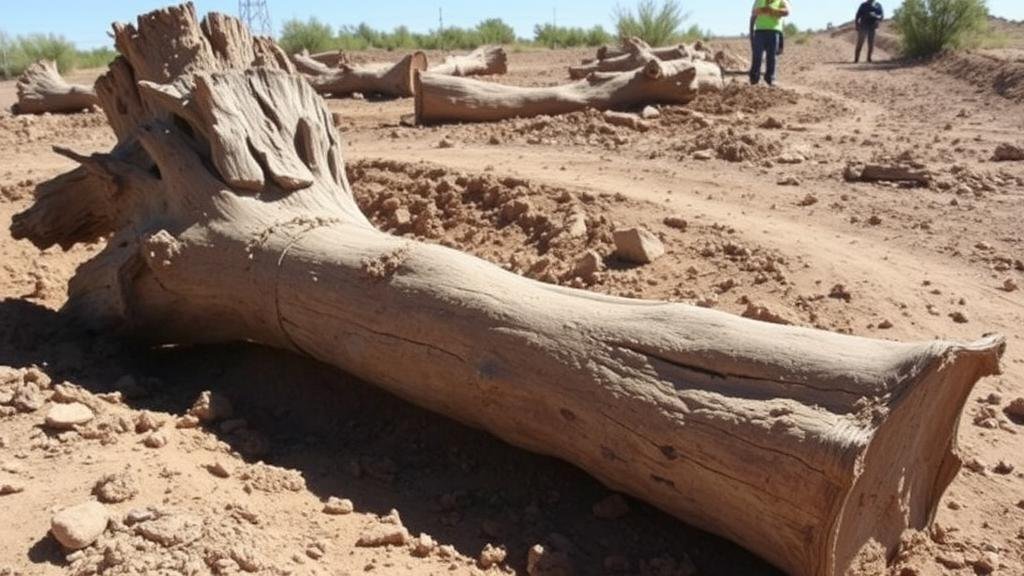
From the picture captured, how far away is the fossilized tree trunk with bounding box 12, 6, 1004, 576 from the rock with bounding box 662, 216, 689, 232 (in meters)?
1.90

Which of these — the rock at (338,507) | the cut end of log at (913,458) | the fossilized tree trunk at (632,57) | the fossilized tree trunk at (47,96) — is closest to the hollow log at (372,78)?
the fossilized tree trunk at (632,57)

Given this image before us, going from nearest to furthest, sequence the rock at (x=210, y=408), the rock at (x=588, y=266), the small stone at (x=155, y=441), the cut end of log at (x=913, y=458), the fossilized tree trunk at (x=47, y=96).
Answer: the cut end of log at (x=913, y=458) → the small stone at (x=155, y=441) → the rock at (x=210, y=408) → the rock at (x=588, y=266) → the fossilized tree trunk at (x=47, y=96)

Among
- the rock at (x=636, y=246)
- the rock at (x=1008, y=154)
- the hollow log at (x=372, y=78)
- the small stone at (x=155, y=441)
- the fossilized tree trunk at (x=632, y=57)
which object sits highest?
the fossilized tree trunk at (x=632, y=57)

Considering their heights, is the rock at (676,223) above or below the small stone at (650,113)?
below

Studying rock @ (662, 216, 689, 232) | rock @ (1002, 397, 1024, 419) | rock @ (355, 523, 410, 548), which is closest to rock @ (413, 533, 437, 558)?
A: rock @ (355, 523, 410, 548)

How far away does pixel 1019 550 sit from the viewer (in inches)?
113

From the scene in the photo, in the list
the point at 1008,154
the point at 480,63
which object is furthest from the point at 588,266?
the point at 480,63

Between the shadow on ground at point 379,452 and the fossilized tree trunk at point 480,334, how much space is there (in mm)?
173

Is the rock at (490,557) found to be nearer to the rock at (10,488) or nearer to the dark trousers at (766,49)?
the rock at (10,488)

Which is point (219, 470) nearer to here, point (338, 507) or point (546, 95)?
point (338, 507)

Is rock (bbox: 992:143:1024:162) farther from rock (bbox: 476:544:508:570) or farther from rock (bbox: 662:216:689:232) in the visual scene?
rock (bbox: 476:544:508:570)

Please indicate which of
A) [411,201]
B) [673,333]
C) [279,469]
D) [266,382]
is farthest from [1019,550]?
[411,201]

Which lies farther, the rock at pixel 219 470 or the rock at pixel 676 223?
the rock at pixel 676 223

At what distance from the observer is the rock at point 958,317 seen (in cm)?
431
